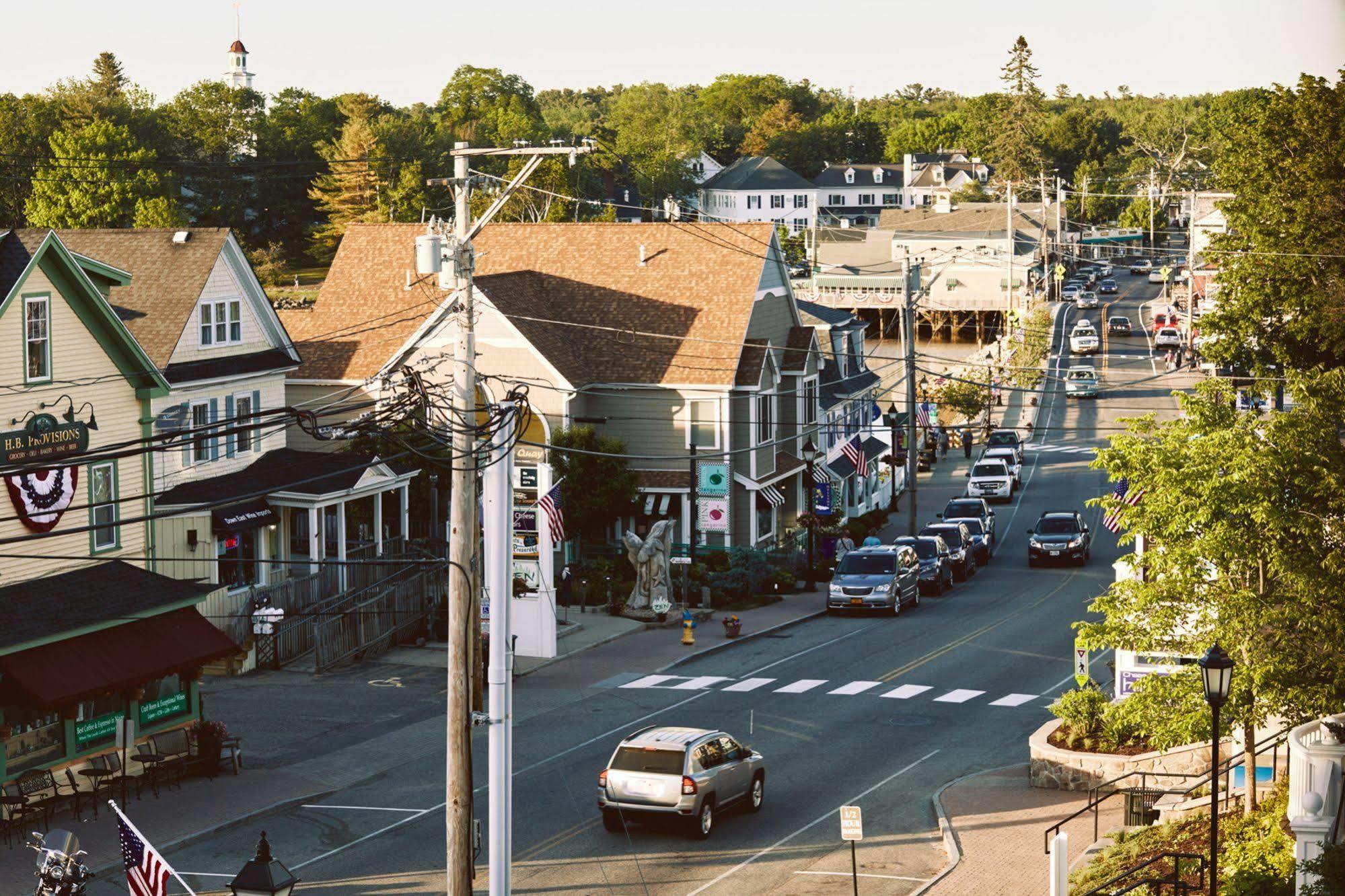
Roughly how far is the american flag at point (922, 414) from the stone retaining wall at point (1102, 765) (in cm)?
4177

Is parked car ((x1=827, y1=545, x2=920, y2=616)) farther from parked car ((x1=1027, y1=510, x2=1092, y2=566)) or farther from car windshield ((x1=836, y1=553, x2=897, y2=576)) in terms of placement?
parked car ((x1=1027, y1=510, x2=1092, y2=566))

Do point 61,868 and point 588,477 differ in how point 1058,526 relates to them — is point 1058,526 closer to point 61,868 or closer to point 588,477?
point 588,477

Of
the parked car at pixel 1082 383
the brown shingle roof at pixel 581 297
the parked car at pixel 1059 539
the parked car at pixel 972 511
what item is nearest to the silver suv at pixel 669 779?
the brown shingle roof at pixel 581 297

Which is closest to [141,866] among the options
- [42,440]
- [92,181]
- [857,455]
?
[42,440]

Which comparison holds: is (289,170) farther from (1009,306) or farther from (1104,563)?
(1104,563)

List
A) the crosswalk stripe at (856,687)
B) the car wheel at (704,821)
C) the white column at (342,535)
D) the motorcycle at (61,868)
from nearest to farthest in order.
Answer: the motorcycle at (61,868)
the car wheel at (704,821)
the crosswalk stripe at (856,687)
the white column at (342,535)

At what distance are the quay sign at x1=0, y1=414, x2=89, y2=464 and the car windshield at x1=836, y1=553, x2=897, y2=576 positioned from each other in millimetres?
22277

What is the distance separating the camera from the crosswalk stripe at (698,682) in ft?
123

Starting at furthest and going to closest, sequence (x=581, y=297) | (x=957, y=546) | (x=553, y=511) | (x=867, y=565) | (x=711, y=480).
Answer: (x=581, y=297) → (x=957, y=546) → (x=711, y=480) → (x=867, y=565) → (x=553, y=511)

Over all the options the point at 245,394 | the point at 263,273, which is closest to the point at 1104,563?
the point at 245,394

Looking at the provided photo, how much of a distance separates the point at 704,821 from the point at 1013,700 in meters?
12.5

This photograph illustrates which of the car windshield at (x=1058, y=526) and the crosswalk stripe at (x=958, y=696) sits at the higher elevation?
the car windshield at (x=1058, y=526)

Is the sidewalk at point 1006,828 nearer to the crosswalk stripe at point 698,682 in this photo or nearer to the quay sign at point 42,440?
the crosswalk stripe at point 698,682

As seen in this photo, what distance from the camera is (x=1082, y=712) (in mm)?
28781
